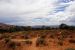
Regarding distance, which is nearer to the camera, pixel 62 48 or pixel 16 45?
pixel 62 48

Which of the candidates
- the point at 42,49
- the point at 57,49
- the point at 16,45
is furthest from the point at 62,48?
the point at 16,45

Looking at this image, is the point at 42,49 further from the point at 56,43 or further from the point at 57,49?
the point at 56,43

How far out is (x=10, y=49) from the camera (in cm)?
2181

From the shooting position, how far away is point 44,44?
23766mm

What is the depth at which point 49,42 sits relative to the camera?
24.7m

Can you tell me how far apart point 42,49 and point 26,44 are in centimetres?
338

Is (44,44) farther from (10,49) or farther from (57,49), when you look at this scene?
(10,49)

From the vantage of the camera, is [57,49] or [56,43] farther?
[56,43]

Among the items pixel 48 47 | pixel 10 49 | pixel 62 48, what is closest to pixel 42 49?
pixel 48 47

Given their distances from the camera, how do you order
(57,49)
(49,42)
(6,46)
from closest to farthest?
(57,49), (6,46), (49,42)

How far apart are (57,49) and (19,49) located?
464 centimetres

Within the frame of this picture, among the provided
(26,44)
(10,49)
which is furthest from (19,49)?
(26,44)

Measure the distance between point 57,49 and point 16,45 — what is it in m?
5.50

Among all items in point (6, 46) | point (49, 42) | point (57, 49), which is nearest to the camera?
point (57, 49)
